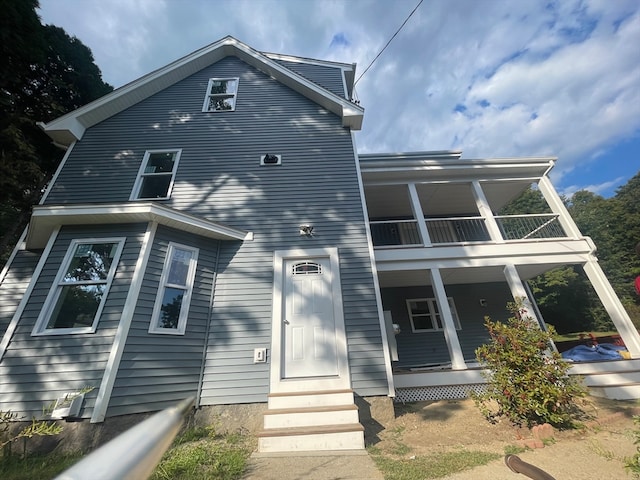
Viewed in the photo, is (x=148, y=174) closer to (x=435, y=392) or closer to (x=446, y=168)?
(x=446, y=168)

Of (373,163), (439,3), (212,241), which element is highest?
(439,3)

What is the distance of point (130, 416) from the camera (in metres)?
4.28

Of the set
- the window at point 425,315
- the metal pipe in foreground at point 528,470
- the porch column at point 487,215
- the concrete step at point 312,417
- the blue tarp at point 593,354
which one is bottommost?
the metal pipe in foreground at point 528,470

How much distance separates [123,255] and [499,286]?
10.8m

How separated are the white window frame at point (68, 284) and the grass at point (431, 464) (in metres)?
4.75

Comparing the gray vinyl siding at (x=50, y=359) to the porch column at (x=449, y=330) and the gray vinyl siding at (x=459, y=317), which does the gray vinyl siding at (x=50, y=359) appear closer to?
the porch column at (x=449, y=330)

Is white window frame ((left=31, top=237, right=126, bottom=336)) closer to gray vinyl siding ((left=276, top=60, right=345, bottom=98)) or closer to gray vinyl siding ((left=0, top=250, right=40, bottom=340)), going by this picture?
gray vinyl siding ((left=0, top=250, right=40, bottom=340))

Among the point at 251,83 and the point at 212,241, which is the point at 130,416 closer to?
the point at 212,241

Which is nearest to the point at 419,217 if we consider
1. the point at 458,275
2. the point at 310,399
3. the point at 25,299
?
the point at 458,275

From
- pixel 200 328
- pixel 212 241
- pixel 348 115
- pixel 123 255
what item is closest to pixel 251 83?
pixel 348 115

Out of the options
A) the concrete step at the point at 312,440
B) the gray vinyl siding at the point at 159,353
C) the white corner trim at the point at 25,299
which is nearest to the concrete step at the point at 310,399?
the concrete step at the point at 312,440

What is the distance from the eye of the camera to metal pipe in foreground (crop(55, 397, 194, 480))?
0.44 m

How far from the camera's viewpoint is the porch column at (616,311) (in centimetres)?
646

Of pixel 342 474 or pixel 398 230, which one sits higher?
pixel 398 230
